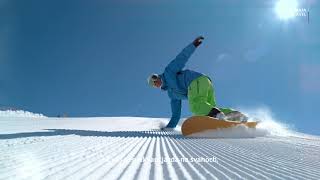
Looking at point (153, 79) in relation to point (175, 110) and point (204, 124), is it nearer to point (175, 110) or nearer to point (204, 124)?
point (175, 110)

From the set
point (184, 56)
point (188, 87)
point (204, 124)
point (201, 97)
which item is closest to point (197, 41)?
point (184, 56)

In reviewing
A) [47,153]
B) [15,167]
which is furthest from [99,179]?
[47,153]

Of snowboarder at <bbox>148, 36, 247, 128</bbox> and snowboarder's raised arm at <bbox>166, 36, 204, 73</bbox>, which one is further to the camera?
snowboarder's raised arm at <bbox>166, 36, 204, 73</bbox>

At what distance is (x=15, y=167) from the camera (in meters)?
2.10

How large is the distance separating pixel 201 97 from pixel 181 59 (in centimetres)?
99

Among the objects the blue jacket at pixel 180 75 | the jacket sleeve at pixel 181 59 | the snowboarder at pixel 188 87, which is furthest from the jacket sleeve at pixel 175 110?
the jacket sleeve at pixel 181 59

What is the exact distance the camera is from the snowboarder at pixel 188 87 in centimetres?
699

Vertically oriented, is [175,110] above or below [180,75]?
below

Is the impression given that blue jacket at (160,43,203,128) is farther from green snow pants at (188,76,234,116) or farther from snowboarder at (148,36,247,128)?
green snow pants at (188,76,234,116)

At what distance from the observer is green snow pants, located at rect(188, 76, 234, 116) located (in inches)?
272

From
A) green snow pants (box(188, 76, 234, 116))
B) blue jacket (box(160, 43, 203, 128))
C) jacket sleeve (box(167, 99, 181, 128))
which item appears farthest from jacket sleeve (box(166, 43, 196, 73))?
jacket sleeve (box(167, 99, 181, 128))

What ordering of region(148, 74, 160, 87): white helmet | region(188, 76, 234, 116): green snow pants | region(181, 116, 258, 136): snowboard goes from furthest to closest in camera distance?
1. region(148, 74, 160, 87): white helmet
2. region(188, 76, 234, 116): green snow pants
3. region(181, 116, 258, 136): snowboard

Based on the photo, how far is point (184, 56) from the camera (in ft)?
25.2

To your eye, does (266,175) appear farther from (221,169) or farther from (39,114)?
(39,114)
